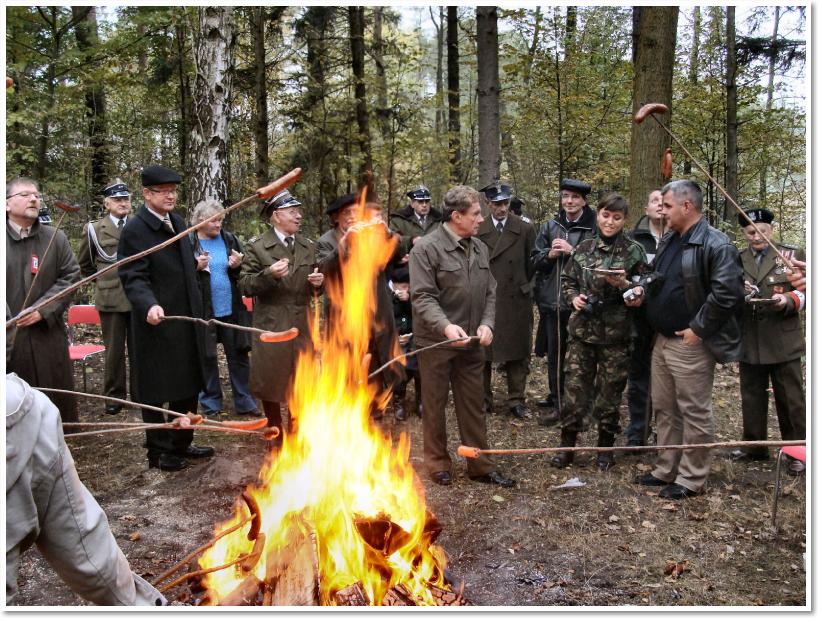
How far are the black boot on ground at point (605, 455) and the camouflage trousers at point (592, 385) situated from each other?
0.08 metres

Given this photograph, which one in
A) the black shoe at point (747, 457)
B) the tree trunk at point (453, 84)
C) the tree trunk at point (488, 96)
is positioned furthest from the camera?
the tree trunk at point (453, 84)

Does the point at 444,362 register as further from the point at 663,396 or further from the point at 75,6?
the point at 75,6

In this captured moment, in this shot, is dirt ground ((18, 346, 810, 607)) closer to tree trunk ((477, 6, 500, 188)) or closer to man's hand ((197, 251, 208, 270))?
man's hand ((197, 251, 208, 270))

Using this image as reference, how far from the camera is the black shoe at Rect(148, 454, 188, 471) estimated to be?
237 inches

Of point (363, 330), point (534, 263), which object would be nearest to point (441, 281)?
point (363, 330)

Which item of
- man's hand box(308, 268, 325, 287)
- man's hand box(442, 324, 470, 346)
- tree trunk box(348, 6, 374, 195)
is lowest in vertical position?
man's hand box(442, 324, 470, 346)

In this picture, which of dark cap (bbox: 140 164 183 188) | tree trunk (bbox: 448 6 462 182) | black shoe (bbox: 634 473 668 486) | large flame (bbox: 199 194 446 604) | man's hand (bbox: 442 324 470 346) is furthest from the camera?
tree trunk (bbox: 448 6 462 182)

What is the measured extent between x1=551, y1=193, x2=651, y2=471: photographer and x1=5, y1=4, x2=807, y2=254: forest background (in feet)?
17.4

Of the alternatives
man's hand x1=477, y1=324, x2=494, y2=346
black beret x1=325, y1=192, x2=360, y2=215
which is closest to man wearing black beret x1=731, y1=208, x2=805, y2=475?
man's hand x1=477, y1=324, x2=494, y2=346

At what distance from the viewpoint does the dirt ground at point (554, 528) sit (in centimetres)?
420

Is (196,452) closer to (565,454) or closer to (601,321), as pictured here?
(565,454)

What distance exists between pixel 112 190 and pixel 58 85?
7.58 metres

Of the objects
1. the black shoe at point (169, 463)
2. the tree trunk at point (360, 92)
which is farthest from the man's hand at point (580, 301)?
the tree trunk at point (360, 92)

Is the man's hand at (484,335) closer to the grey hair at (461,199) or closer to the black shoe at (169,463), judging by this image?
the grey hair at (461,199)
